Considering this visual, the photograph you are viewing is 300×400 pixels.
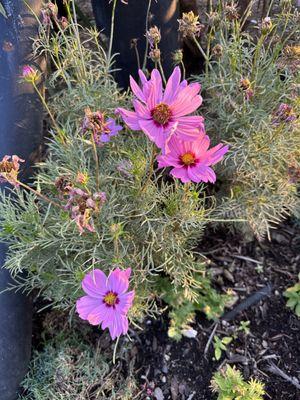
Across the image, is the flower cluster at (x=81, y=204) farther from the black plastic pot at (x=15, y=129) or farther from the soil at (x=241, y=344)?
the soil at (x=241, y=344)

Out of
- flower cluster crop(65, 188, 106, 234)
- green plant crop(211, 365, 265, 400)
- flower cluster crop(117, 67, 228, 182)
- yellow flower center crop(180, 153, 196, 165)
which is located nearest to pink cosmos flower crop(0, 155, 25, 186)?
flower cluster crop(65, 188, 106, 234)

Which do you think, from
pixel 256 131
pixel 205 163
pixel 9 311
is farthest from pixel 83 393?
pixel 256 131

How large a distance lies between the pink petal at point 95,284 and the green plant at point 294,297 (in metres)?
0.71

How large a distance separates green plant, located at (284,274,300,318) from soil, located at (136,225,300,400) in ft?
0.07

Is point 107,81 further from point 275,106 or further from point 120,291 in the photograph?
point 120,291

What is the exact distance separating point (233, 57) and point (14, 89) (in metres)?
0.60

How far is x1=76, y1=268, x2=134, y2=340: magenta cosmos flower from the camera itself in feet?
3.36

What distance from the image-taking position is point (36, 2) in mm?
1258

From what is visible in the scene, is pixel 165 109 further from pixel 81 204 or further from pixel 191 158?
pixel 81 204

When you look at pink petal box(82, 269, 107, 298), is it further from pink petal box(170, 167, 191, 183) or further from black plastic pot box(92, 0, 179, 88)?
black plastic pot box(92, 0, 179, 88)

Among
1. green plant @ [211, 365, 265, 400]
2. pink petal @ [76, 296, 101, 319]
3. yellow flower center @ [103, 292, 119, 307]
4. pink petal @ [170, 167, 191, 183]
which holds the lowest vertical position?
green plant @ [211, 365, 265, 400]

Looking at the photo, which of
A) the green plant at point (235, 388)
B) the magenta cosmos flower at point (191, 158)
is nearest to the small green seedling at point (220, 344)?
the green plant at point (235, 388)

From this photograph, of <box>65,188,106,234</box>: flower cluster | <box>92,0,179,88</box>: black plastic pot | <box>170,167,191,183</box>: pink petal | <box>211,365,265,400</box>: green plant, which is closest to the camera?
<box>65,188,106,234</box>: flower cluster

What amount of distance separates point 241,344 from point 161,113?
2.86 ft
